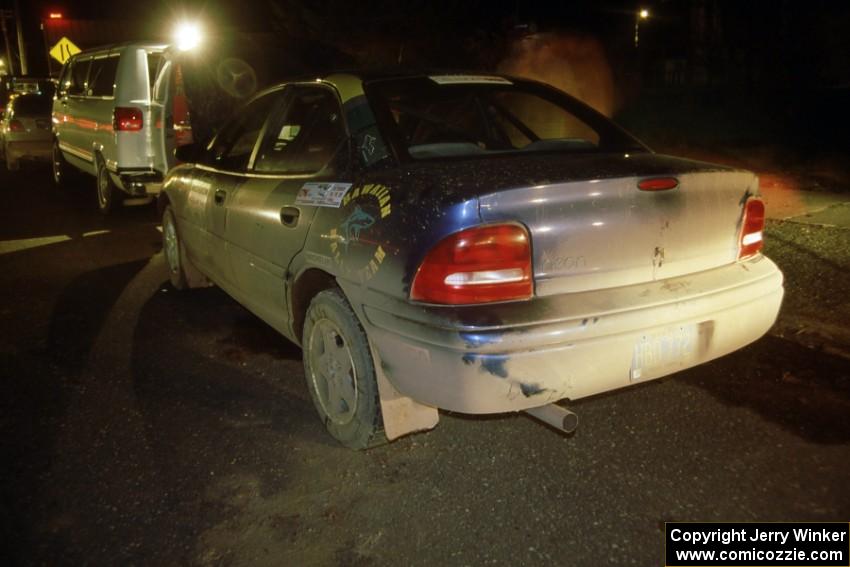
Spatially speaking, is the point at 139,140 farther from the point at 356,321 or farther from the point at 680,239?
the point at 680,239

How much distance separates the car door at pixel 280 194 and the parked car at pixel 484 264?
16mm

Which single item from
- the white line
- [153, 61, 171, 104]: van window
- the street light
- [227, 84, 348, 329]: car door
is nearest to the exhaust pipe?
[227, 84, 348, 329]: car door

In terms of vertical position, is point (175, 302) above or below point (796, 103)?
below

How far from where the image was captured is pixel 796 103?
16.0 m

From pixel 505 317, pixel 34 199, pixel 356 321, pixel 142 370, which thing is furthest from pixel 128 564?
pixel 34 199

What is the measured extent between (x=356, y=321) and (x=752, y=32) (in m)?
18.3

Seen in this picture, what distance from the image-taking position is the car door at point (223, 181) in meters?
4.23

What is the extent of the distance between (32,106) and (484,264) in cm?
1403

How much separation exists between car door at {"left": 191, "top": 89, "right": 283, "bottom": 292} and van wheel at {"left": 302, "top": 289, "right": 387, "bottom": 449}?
1.12 m

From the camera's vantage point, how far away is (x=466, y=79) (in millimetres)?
3709

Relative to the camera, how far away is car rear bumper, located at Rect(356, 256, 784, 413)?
2518 millimetres

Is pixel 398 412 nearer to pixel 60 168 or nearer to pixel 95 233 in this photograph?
pixel 95 233

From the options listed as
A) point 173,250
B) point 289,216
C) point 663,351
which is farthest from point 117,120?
point 663,351

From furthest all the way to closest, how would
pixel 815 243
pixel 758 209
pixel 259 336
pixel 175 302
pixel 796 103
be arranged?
pixel 796 103 → pixel 815 243 → pixel 175 302 → pixel 259 336 → pixel 758 209
